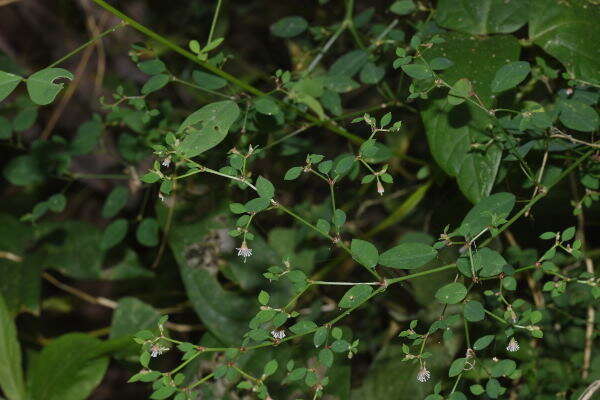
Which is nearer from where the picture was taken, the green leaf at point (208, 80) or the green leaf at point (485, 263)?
the green leaf at point (485, 263)

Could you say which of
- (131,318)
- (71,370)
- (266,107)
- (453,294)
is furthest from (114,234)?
(453,294)

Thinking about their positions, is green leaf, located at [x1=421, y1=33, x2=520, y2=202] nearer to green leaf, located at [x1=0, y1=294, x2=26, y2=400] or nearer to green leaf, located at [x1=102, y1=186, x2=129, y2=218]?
green leaf, located at [x1=102, y1=186, x2=129, y2=218]

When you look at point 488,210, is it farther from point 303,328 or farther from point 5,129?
point 5,129

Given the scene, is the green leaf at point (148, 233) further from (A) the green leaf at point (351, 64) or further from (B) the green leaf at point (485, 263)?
(B) the green leaf at point (485, 263)

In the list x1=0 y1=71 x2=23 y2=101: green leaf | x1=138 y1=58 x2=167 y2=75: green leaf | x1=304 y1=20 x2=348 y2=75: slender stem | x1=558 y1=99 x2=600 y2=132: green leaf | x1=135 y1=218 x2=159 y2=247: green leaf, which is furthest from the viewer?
x1=135 y1=218 x2=159 y2=247: green leaf

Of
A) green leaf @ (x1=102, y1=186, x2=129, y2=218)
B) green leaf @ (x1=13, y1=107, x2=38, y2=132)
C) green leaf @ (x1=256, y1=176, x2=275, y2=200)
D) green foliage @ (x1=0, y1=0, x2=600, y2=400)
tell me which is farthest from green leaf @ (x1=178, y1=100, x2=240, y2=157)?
green leaf @ (x1=13, y1=107, x2=38, y2=132)

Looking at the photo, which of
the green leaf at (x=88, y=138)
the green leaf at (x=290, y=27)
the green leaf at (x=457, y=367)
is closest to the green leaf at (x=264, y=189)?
the green leaf at (x=457, y=367)
